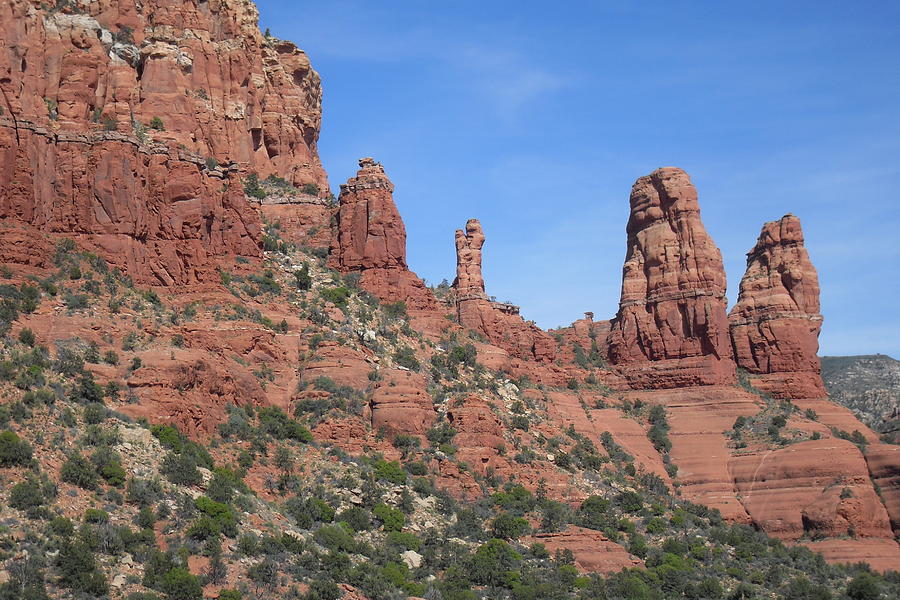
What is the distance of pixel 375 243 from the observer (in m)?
101

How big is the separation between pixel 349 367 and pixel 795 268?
50569mm

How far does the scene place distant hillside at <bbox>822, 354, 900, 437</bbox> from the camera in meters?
130

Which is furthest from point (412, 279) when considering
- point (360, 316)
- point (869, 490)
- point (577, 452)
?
point (869, 490)

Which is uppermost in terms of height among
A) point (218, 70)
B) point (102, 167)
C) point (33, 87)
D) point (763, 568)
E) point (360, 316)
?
point (218, 70)

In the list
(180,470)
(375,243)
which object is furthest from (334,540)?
(375,243)

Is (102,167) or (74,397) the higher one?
(102,167)

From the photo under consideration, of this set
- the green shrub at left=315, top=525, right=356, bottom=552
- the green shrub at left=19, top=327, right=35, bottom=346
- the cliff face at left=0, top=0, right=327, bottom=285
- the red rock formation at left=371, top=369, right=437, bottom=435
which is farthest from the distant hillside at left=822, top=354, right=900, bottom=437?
the green shrub at left=19, top=327, right=35, bottom=346

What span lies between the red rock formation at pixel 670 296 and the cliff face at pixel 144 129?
27.8 m

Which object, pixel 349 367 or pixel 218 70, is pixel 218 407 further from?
pixel 218 70

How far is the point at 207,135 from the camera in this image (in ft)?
335

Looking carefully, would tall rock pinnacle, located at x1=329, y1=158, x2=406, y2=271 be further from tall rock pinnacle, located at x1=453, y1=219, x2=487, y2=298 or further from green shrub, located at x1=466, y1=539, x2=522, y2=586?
green shrub, located at x1=466, y1=539, x2=522, y2=586

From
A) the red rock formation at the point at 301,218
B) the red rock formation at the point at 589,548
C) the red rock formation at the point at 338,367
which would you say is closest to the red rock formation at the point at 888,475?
the red rock formation at the point at 589,548

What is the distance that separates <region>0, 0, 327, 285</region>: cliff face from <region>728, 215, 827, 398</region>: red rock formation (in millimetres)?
37073

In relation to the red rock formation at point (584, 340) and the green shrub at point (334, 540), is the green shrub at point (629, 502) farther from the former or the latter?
the red rock formation at point (584, 340)
